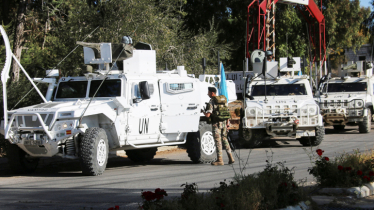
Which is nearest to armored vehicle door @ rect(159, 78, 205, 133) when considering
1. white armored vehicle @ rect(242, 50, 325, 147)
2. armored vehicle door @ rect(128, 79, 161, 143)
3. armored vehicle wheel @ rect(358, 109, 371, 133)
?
armored vehicle door @ rect(128, 79, 161, 143)

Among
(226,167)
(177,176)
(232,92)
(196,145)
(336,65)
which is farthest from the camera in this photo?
(336,65)

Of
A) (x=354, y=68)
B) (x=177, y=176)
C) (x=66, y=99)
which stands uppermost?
(x=354, y=68)

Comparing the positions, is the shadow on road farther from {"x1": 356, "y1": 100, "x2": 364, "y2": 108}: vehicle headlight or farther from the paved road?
{"x1": 356, "y1": 100, "x2": 364, "y2": 108}: vehicle headlight

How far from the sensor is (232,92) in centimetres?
1578

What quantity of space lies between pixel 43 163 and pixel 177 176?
12.8 feet

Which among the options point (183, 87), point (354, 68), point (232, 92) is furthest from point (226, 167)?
point (354, 68)

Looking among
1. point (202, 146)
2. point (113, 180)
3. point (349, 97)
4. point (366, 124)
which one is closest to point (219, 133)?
point (202, 146)

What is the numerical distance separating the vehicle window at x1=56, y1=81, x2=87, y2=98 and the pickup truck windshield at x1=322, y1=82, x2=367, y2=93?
446 inches

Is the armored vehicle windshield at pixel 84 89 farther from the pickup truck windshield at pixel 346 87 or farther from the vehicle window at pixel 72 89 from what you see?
the pickup truck windshield at pixel 346 87

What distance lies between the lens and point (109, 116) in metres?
9.52

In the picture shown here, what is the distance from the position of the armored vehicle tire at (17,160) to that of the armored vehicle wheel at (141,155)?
275 cm

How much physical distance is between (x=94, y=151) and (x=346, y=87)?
41.2 feet

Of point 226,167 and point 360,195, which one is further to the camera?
point 226,167

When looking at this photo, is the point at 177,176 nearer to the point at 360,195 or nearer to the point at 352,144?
the point at 360,195
